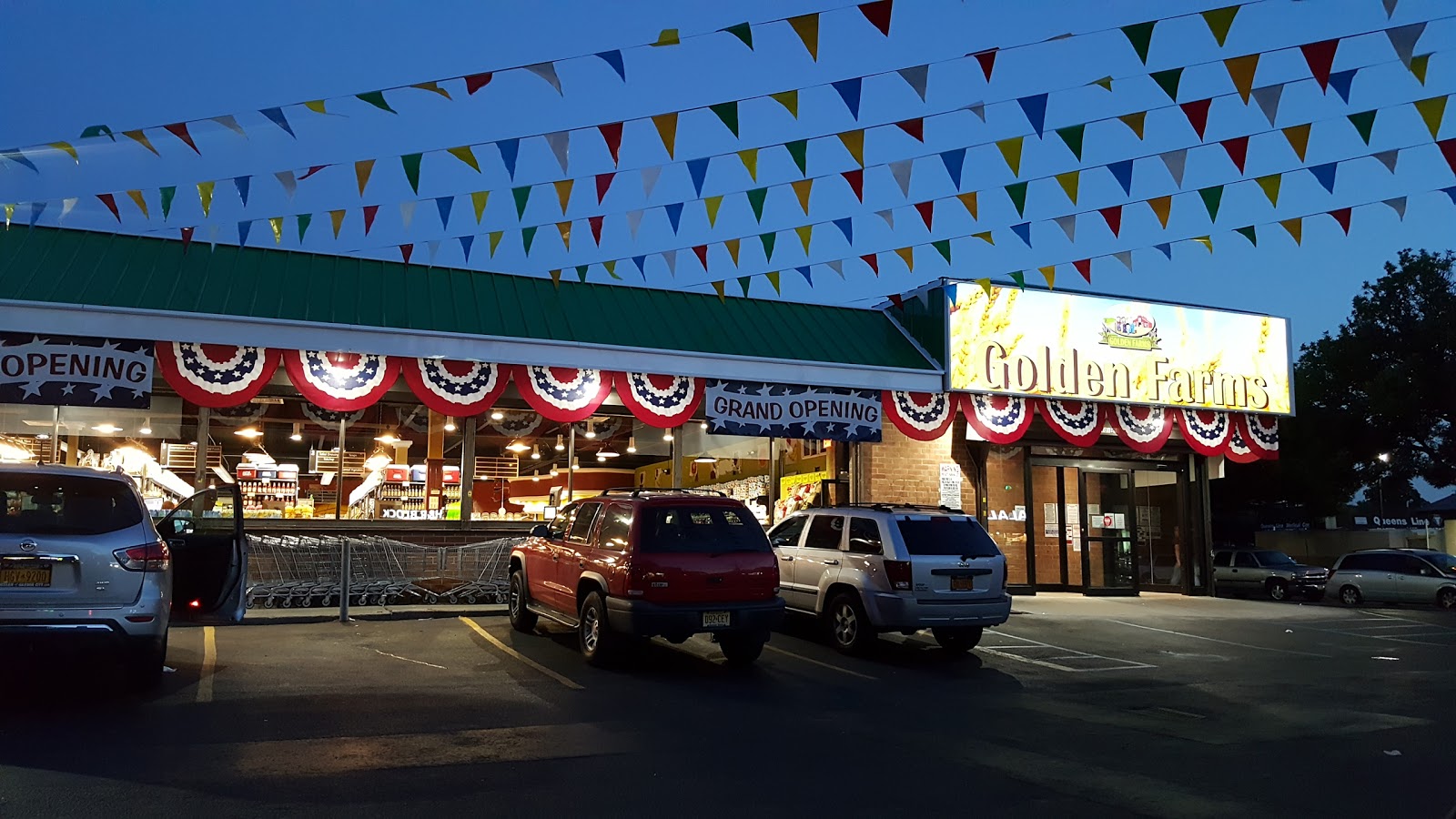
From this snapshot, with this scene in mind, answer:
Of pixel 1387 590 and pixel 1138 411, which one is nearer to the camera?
pixel 1138 411

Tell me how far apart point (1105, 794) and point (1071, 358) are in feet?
49.4

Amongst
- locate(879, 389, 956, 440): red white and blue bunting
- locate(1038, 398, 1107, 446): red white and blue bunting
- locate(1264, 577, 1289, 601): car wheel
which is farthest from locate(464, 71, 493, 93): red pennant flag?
locate(1264, 577, 1289, 601): car wheel

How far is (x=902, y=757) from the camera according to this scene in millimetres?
7141

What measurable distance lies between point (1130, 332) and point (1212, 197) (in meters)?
8.35

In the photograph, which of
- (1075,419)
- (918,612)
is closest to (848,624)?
(918,612)

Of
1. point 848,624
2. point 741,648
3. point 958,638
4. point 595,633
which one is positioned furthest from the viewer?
point 958,638

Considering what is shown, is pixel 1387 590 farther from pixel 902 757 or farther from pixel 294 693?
pixel 294 693

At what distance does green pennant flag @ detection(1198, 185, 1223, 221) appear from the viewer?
1276 centimetres

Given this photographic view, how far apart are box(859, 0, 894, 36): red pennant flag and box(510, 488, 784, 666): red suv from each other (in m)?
4.94

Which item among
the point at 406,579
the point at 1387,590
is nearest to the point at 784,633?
the point at 406,579

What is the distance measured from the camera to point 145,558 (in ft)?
26.2

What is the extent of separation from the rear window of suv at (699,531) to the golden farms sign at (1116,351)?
9.14 meters

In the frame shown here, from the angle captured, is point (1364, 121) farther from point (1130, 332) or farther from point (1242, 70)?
point (1130, 332)

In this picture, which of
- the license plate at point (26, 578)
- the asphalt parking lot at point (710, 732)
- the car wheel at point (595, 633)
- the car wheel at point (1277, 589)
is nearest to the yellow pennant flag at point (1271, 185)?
the asphalt parking lot at point (710, 732)
